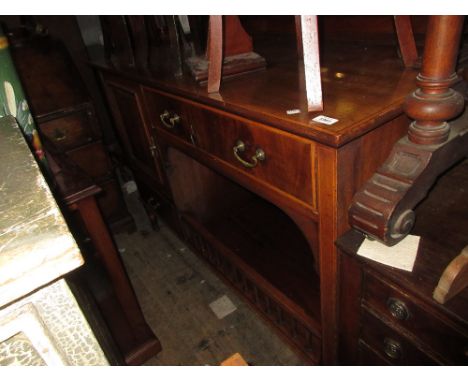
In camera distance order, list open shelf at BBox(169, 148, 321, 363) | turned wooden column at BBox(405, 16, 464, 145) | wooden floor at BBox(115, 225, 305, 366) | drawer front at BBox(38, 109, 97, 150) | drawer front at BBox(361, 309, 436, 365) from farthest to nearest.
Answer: drawer front at BBox(38, 109, 97, 150), wooden floor at BBox(115, 225, 305, 366), open shelf at BBox(169, 148, 321, 363), drawer front at BBox(361, 309, 436, 365), turned wooden column at BBox(405, 16, 464, 145)

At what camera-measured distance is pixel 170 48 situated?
122cm

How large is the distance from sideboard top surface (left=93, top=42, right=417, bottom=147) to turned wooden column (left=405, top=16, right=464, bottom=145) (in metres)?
0.07

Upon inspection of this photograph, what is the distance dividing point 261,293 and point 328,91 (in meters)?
0.84

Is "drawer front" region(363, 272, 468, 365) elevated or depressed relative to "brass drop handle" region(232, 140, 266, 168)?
depressed

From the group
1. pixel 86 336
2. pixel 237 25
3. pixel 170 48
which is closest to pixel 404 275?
pixel 86 336

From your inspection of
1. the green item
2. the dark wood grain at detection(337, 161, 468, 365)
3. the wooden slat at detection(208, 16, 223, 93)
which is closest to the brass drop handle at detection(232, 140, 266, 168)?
the wooden slat at detection(208, 16, 223, 93)

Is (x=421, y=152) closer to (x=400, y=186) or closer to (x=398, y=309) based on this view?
(x=400, y=186)

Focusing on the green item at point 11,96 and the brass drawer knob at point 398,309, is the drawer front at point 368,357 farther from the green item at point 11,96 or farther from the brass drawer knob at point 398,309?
the green item at point 11,96

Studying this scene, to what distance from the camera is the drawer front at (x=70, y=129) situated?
5.63ft

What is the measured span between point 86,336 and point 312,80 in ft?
1.96

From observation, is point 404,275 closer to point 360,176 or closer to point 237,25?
point 360,176

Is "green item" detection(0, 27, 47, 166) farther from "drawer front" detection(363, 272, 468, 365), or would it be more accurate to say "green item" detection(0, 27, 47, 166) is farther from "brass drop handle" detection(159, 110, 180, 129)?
"drawer front" detection(363, 272, 468, 365)

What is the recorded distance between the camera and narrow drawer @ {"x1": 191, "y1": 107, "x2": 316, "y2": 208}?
2.51 ft

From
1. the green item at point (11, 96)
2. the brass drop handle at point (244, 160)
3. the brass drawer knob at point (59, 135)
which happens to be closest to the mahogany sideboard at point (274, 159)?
the brass drop handle at point (244, 160)
